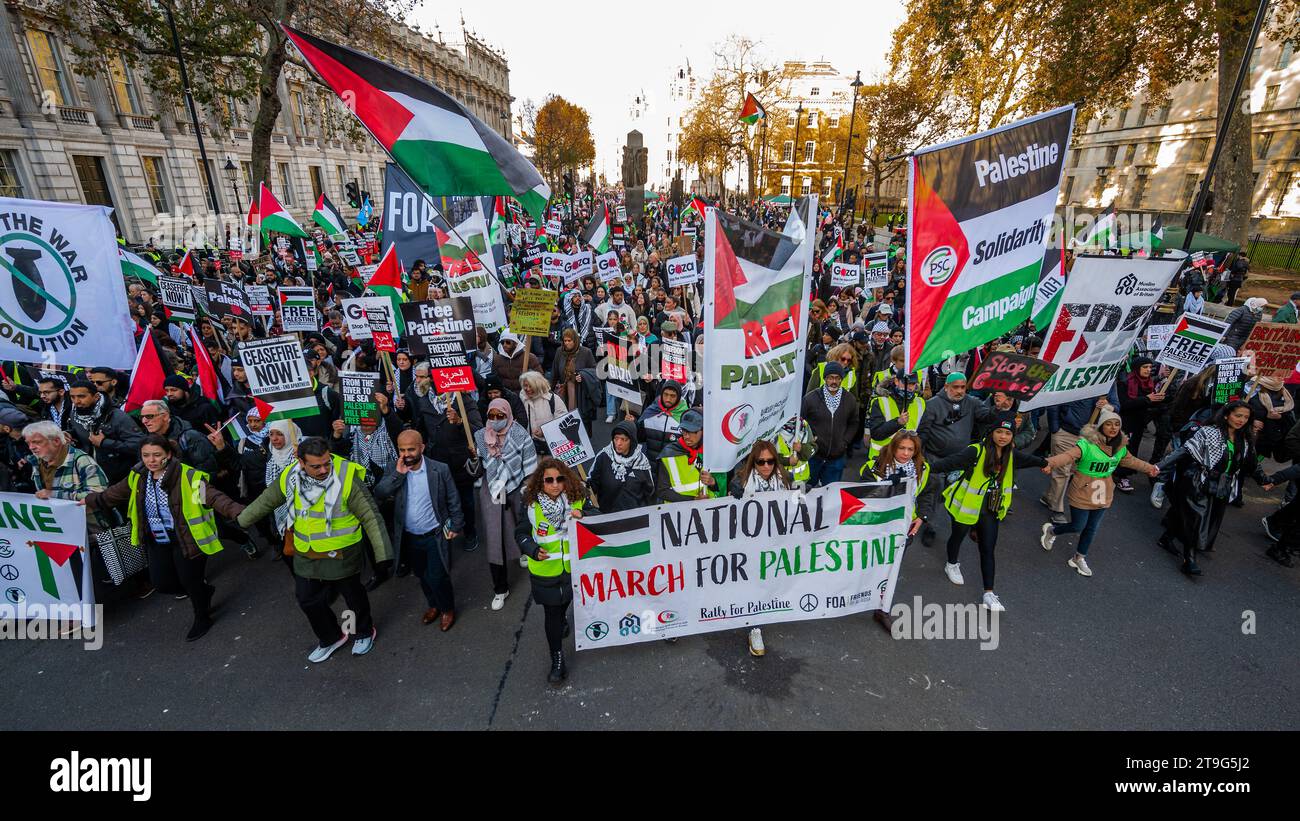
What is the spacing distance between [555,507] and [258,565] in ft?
13.3

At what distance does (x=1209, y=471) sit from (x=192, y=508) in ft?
30.3

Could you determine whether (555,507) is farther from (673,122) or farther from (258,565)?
(673,122)

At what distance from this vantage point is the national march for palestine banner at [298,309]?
9.00 meters

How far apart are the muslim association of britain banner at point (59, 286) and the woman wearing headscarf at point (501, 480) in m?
3.36

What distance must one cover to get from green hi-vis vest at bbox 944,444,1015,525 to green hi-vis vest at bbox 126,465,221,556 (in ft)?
21.3

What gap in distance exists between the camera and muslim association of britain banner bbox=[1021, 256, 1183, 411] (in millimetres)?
5863

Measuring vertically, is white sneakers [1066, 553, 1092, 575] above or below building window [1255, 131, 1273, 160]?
below

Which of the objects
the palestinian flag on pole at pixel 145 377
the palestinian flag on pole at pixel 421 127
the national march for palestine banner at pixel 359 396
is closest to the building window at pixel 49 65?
the palestinian flag on pole at pixel 145 377

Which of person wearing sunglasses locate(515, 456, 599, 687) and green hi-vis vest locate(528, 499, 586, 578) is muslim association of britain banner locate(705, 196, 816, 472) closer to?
person wearing sunglasses locate(515, 456, 599, 687)

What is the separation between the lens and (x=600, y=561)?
4.29 m

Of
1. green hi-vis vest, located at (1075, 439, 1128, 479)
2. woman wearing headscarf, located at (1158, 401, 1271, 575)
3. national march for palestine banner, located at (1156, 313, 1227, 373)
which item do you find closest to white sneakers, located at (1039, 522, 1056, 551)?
green hi-vis vest, located at (1075, 439, 1128, 479)

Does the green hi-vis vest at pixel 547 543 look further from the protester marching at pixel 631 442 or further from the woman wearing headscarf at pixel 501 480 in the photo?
the woman wearing headscarf at pixel 501 480

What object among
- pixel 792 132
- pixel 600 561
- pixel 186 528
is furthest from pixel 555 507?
pixel 792 132

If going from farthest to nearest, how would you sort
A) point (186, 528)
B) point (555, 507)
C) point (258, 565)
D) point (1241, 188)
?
point (1241, 188) < point (258, 565) < point (186, 528) < point (555, 507)
